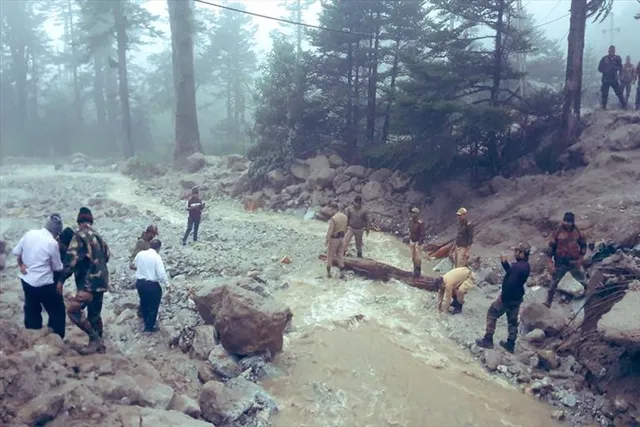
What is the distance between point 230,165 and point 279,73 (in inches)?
204

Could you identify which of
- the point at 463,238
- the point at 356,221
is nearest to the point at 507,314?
the point at 463,238

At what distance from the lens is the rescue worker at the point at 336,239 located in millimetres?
12086

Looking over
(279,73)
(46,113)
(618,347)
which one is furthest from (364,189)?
(46,113)

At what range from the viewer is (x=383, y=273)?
40.2 ft

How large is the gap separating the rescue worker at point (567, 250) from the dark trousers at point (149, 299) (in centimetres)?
725

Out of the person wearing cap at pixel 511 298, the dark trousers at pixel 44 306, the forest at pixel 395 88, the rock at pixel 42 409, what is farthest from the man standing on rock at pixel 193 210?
the rock at pixel 42 409

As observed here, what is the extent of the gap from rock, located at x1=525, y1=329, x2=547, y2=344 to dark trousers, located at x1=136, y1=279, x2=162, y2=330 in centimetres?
651

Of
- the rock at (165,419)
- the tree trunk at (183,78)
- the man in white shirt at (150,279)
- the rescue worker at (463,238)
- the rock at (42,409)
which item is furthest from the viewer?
the tree trunk at (183,78)

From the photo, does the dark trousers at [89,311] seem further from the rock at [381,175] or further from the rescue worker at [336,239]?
the rock at [381,175]

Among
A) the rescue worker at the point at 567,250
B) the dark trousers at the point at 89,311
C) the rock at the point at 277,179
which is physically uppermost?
the rock at the point at 277,179

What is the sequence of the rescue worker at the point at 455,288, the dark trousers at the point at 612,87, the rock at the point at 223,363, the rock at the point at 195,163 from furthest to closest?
the rock at the point at 195,163
the dark trousers at the point at 612,87
the rescue worker at the point at 455,288
the rock at the point at 223,363

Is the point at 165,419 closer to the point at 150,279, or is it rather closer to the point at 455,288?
the point at 150,279

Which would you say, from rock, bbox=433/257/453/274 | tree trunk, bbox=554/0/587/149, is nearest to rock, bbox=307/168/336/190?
rock, bbox=433/257/453/274

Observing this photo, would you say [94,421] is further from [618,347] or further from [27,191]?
[27,191]
